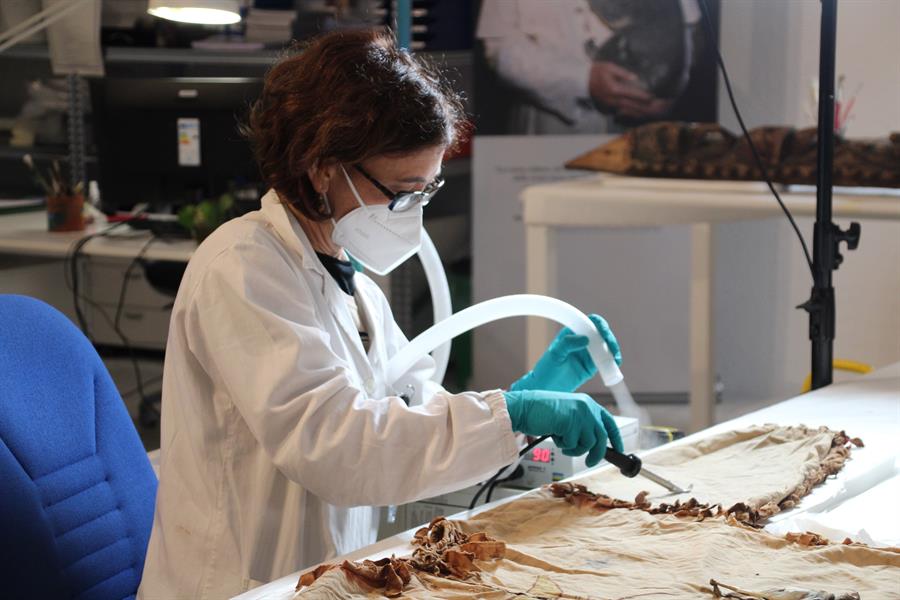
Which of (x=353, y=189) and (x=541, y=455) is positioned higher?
(x=353, y=189)

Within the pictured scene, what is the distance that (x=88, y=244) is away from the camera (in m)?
3.51

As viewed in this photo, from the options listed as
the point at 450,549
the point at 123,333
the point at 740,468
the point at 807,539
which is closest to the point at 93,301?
the point at 123,333

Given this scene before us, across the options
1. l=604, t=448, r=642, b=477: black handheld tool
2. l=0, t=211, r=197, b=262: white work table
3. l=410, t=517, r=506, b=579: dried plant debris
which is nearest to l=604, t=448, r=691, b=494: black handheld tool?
l=604, t=448, r=642, b=477: black handheld tool

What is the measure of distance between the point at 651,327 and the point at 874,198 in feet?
5.12

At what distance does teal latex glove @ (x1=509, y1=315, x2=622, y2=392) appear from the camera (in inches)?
62.1

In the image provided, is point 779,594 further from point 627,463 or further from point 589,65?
point 589,65

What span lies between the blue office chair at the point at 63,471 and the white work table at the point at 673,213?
152 cm

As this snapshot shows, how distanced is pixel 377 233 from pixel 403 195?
70mm

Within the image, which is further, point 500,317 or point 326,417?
point 500,317

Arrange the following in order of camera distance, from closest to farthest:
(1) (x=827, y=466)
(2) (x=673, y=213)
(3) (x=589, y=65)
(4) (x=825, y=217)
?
(1) (x=827, y=466) < (4) (x=825, y=217) < (2) (x=673, y=213) < (3) (x=589, y=65)

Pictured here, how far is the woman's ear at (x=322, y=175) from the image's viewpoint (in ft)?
4.49

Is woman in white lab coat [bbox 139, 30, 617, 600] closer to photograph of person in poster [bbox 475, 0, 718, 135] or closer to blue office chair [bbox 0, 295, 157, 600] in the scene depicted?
blue office chair [bbox 0, 295, 157, 600]

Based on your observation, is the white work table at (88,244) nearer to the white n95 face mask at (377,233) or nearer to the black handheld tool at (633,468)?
the white n95 face mask at (377,233)

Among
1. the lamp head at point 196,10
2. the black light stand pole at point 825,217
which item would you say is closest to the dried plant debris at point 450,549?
the black light stand pole at point 825,217
